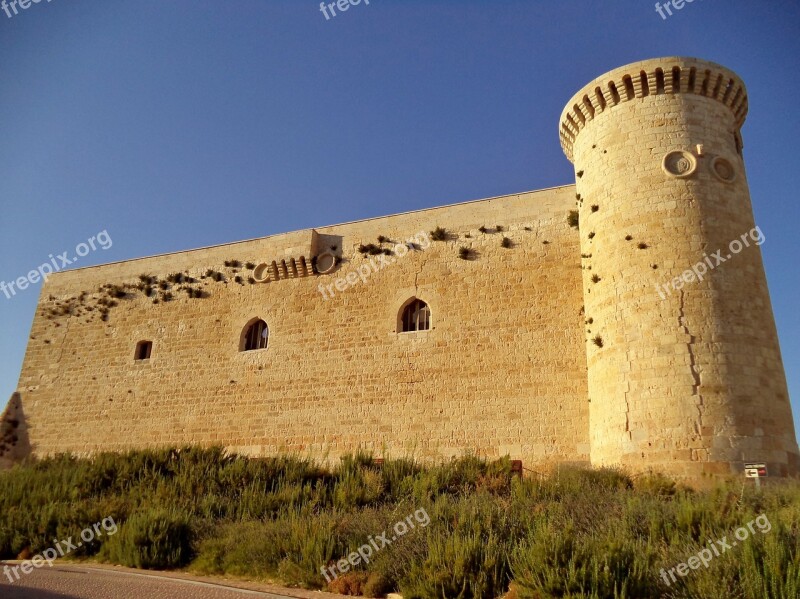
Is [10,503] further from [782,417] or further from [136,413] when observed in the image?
[782,417]

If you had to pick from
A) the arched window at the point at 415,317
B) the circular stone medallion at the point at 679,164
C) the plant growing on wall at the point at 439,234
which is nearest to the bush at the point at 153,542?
the arched window at the point at 415,317

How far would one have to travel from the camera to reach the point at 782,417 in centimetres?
985

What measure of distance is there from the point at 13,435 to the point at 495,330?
1378cm

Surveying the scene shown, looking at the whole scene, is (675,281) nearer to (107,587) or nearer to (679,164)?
(679,164)

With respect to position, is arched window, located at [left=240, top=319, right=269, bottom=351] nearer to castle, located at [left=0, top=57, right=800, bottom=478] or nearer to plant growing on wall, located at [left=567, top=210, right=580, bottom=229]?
castle, located at [left=0, top=57, right=800, bottom=478]

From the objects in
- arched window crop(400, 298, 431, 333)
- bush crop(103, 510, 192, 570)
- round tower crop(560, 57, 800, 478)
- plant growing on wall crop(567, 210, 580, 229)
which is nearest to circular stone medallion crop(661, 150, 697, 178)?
round tower crop(560, 57, 800, 478)

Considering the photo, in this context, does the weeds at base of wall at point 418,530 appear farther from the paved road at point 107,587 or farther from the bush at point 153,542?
the paved road at point 107,587

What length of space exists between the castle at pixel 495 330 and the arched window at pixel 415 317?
36 mm

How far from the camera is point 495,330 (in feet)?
42.1

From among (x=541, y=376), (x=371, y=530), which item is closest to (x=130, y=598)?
(x=371, y=530)

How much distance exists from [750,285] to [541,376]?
13.0 feet

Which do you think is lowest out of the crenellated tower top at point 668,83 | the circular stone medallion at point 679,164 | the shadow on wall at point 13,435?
the shadow on wall at point 13,435

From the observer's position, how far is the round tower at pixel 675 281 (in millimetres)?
9469

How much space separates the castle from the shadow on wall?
0.04m
